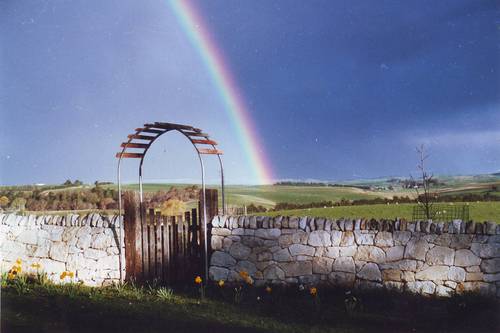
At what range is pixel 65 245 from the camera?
852 cm

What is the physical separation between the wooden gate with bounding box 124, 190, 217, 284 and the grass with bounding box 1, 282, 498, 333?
0.47 meters

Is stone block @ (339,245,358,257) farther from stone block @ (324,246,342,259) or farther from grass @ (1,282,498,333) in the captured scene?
grass @ (1,282,498,333)

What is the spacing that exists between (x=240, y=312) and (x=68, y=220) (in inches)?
160

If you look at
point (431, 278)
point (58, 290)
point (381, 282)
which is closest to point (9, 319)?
point (58, 290)

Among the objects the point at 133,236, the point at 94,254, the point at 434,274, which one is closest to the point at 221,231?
the point at 133,236

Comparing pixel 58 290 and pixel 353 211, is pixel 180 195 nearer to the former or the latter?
pixel 353 211

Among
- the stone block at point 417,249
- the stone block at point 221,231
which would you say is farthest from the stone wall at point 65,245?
the stone block at point 417,249

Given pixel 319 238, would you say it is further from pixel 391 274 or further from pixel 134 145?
pixel 134 145

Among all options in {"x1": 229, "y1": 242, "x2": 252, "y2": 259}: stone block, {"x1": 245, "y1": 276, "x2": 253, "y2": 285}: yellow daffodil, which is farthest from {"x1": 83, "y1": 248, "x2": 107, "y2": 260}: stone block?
{"x1": 245, "y1": 276, "x2": 253, "y2": 285}: yellow daffodil

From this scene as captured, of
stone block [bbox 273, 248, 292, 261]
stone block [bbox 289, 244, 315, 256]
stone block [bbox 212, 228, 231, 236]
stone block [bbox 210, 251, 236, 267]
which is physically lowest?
stone block [bbox 210, 251, 236, 267]

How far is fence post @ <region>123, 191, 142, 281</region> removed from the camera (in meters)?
8.01

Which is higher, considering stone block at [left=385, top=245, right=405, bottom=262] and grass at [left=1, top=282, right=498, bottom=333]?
stone block at [left=385, top=245, right=405, bottom=262]

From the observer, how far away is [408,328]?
5.64 m

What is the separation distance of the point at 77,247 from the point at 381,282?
5296mm
